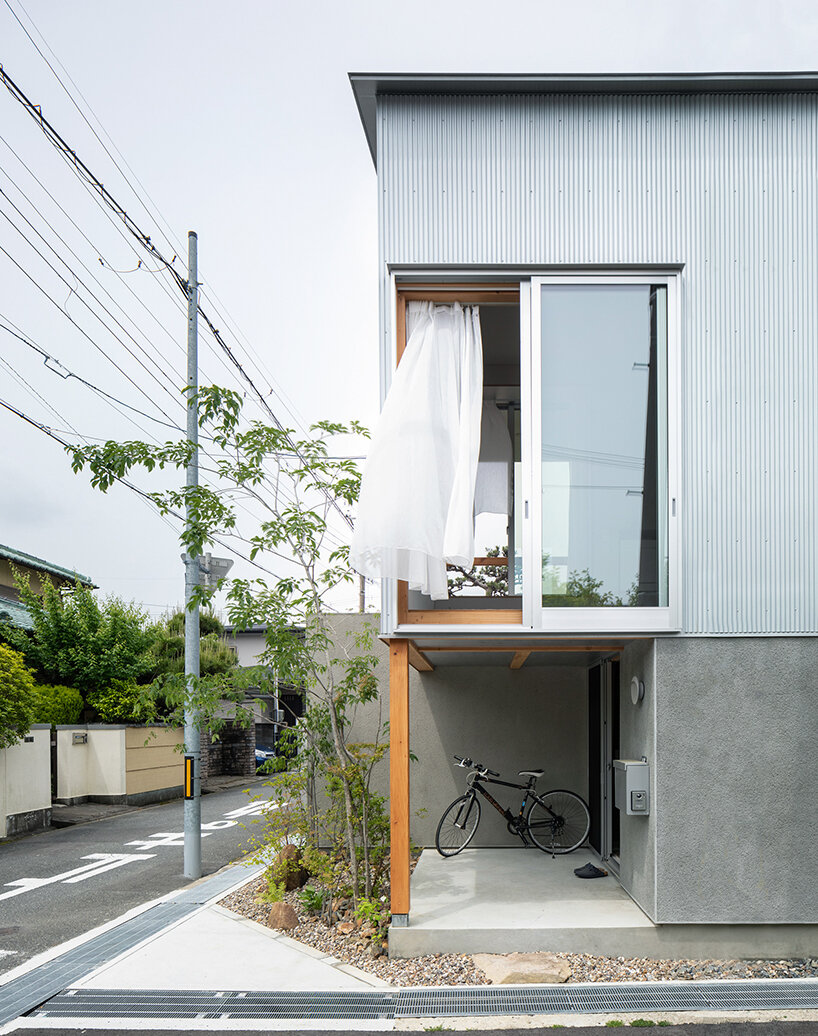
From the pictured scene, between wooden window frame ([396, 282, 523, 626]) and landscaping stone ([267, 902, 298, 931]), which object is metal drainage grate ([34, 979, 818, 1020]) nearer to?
landscaping stone ([267, 902, 298, 931])

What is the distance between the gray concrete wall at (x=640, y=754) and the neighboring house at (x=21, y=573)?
15018 millimetres

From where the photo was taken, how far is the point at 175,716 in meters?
8.14

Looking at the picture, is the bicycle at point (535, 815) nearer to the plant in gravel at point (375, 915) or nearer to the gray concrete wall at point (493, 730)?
the gray concrete wall at point (493, 730)

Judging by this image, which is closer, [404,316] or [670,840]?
[670,840]

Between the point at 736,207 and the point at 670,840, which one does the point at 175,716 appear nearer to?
the point at 670,840

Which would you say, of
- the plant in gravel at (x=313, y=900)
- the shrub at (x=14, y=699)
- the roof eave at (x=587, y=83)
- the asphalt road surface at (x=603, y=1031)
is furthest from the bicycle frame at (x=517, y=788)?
the shrub at (x=14, y=699)

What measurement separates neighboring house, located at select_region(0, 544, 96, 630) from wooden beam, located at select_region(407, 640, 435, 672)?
1218cm

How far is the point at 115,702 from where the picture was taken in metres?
19.2

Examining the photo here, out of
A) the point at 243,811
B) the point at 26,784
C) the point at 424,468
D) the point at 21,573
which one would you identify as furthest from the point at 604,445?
the point at 21,573

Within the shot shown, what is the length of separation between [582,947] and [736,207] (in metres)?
5.05

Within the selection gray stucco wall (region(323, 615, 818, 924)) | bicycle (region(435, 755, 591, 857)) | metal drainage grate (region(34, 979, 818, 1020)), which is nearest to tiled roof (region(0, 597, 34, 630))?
bicycle (region(435, 755, 591, 857))

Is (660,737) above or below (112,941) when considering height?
above

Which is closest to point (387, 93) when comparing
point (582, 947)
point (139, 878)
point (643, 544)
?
point (643, 544)

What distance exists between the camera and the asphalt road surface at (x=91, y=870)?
7867mm
